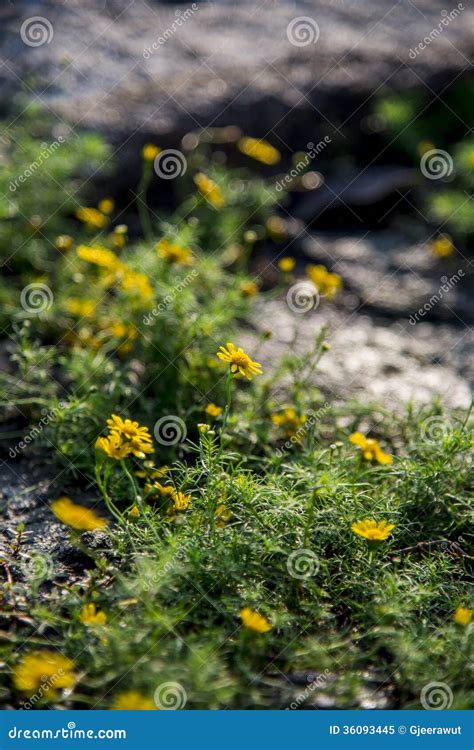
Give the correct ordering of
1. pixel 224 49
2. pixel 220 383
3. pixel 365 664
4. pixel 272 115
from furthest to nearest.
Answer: pixel 224 49, pixel 272 115, pixel 220 383, pixel 365 664

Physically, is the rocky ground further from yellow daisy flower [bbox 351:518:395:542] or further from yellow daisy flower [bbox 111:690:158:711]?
yellow daisy flower [bbox 351:518:395:542]

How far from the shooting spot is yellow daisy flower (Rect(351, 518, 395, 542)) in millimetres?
2193

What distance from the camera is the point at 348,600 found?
7.41 ft

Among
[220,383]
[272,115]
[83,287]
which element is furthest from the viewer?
[272,115]

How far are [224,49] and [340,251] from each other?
184cm

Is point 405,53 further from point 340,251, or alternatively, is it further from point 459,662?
point 459,662

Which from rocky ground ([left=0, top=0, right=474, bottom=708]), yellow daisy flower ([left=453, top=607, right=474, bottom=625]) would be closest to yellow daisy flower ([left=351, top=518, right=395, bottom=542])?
yellow daisy flower ([left=453, top=607, right=474, bottom=625])

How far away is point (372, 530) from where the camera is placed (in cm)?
221

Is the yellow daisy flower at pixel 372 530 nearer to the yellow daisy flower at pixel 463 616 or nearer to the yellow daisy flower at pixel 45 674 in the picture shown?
the yellow daisy flower at pixel 463 616

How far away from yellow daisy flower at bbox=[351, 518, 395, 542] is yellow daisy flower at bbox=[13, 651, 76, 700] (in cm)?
82

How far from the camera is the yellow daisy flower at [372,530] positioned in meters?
2.19

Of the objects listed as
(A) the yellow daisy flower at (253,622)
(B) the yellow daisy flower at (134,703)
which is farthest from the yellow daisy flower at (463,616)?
(B) the yellow daisy flower at (134,703)

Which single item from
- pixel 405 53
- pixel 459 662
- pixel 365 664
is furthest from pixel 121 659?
pixel 405 53

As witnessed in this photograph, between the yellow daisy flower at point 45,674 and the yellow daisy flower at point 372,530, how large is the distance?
0.82 meters
